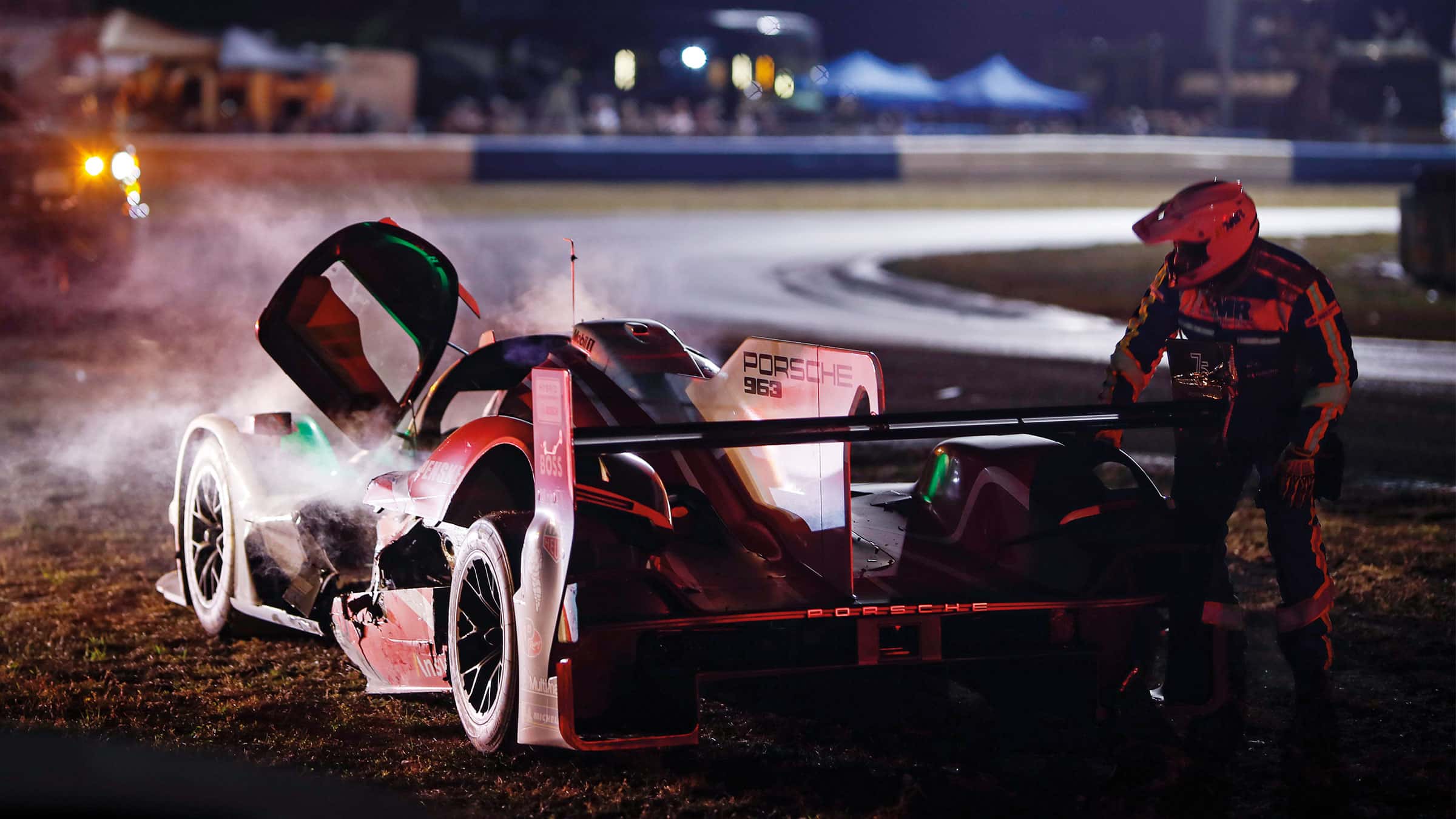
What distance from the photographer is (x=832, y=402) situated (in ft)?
13.0

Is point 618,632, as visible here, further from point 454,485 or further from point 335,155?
point 335,155

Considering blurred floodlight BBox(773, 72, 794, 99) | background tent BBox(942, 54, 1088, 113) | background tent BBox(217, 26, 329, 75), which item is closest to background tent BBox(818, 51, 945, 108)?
background tent BBox(942, 54, 1088, 113)

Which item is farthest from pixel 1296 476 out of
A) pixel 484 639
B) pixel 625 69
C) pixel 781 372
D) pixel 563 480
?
pixel 625 69

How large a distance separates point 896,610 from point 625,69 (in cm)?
4176

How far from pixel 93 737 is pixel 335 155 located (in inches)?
985

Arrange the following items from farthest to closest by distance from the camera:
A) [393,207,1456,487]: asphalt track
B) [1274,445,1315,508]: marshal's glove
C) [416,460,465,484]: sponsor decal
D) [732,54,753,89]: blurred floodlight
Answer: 1. [732,54,753,89]: blurred floodlight
2. [393,207,1456,487]: asphalt track
3. [1274,445,1315,508]: marshal's glove
4. [416,460,465,484]: sponsor decal

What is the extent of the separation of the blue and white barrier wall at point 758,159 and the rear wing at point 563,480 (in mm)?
24865

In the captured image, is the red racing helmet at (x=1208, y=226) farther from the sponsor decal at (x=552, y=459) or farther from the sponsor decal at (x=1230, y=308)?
the sponsor decal at (x=552, y=459)

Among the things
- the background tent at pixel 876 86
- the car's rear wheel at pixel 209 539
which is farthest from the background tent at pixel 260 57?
the car's rear wheel at pixel 209 539

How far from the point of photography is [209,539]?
5551 mm

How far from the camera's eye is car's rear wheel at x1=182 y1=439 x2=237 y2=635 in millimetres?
5336

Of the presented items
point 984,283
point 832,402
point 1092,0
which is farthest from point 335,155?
point 1092,0

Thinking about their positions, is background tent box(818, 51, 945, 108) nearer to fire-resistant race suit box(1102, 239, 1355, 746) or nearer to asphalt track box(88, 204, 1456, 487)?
asphalt track box(88, 204, 1456, 487)

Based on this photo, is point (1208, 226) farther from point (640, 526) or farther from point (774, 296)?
point (774, 296)
